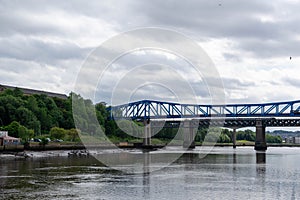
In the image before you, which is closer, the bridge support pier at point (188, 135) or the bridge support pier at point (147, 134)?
the bridge support pier at point (147, 134)

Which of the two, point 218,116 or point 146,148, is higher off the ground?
point 218,116

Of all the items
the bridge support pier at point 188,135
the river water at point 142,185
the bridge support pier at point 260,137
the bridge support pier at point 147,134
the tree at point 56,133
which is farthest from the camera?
the bridge support pier at point 188,135

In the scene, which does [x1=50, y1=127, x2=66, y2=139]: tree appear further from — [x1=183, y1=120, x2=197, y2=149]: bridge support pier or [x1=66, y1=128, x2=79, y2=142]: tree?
[x1=183, y1=120, x2=197, y2=149]: bridge support pier

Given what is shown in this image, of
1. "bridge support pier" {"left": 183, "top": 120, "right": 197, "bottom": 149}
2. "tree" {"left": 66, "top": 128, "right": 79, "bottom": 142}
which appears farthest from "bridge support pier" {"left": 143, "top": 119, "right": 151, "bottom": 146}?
"tree" {"left": 66, "top": 128, "right": 79, "bottom": 142}

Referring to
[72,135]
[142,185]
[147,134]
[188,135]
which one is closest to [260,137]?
[188,135]

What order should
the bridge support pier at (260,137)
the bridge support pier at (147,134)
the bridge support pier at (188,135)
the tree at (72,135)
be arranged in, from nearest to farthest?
the tree at (72,135) → the bridge support pier at (260,137) → the bridge support pier at (147,134) → the bridge support pier at (188,135)

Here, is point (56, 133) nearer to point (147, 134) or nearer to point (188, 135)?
point (147, 134)

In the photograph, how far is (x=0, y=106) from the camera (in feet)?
378

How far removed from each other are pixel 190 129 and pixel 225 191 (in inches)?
5380

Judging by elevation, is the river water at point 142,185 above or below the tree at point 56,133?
below

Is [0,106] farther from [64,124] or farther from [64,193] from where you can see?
[64,193]

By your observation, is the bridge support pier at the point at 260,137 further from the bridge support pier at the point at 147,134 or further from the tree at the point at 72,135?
the tree at the point at 72,135

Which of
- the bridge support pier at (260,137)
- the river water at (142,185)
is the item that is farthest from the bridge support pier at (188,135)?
the river water at (142,185)

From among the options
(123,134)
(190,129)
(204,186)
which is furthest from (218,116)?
(204,186)
